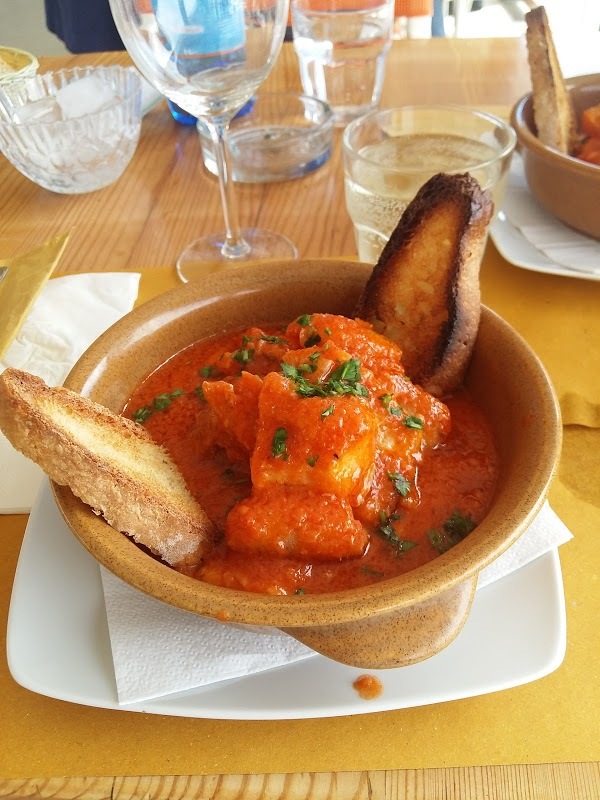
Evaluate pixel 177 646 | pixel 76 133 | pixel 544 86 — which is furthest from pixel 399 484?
pixel 76 133

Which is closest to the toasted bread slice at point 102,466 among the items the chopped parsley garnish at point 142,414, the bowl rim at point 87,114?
the chopped parsley garnish at point 142,414

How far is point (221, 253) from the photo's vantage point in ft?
6.87

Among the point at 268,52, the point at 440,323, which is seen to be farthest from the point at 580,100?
the point at 440,323

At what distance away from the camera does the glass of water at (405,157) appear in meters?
1.82

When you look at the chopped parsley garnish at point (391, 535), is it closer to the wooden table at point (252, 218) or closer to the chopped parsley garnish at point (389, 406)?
the chopped parsley garnish at point (389, 406)

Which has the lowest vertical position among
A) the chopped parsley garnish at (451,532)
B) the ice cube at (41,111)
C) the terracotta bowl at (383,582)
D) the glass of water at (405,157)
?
the chopped parsley garnish at (451,532)

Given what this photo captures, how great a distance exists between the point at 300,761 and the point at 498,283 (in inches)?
50.3

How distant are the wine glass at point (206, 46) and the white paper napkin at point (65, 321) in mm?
466

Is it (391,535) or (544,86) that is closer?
(391,535)

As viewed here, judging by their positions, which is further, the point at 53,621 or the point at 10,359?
the point at 10,359

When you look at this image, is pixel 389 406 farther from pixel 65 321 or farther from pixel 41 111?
pixel 41 111

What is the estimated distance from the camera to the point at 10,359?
1.66 m

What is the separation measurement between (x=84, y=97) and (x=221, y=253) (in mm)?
865

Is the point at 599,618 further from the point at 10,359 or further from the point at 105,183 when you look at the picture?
the point at 105,183
